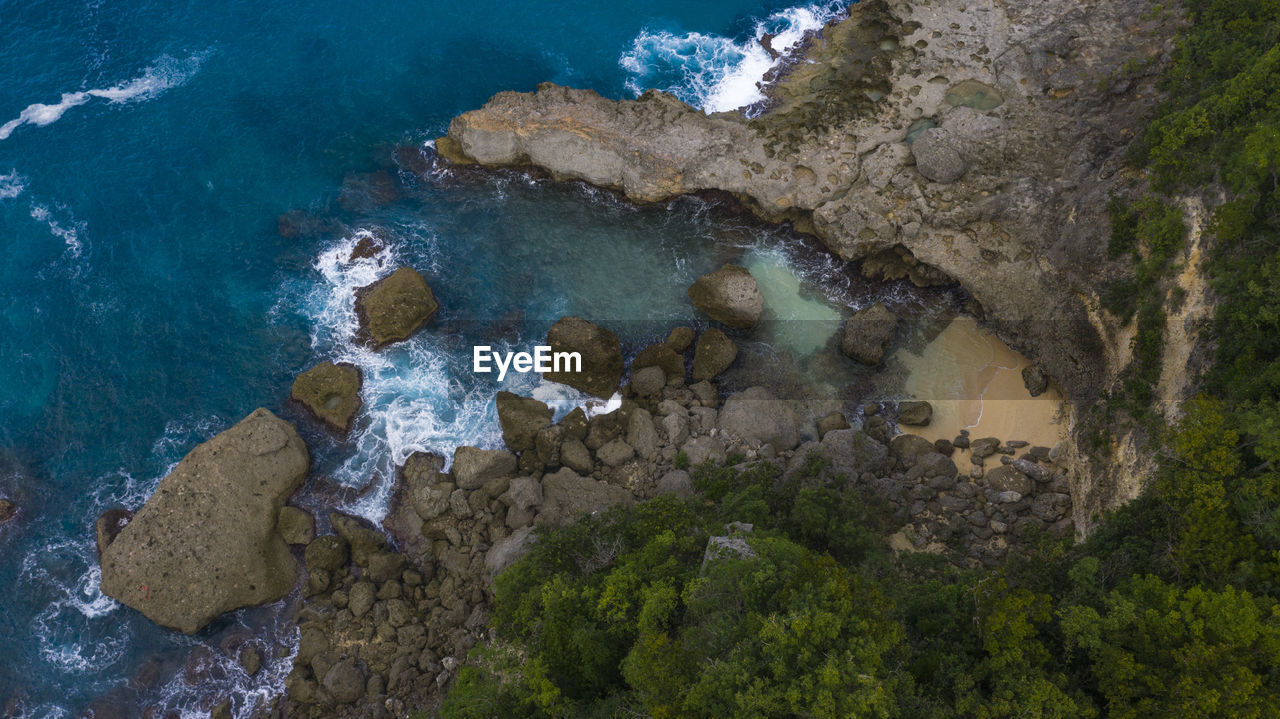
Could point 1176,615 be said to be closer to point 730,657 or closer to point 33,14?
point 730,657

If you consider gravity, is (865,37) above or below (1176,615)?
above

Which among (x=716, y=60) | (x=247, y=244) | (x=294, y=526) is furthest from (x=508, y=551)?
(x=716, y=60)

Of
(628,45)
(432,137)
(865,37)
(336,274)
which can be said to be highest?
(865,37)

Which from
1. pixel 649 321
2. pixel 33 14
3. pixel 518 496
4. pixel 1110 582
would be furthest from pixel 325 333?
pixel 1110 582

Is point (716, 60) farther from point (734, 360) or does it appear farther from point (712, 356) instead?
point (712, 356)

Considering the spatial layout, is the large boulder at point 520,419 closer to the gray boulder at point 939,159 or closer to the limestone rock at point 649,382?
the limestone rock at point 649,382

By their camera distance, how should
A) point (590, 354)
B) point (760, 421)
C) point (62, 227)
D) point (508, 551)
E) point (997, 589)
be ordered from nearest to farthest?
point (997, 589) → point (508, 551) → point (760, 421) → point (590, 354) → point (62, 227)
